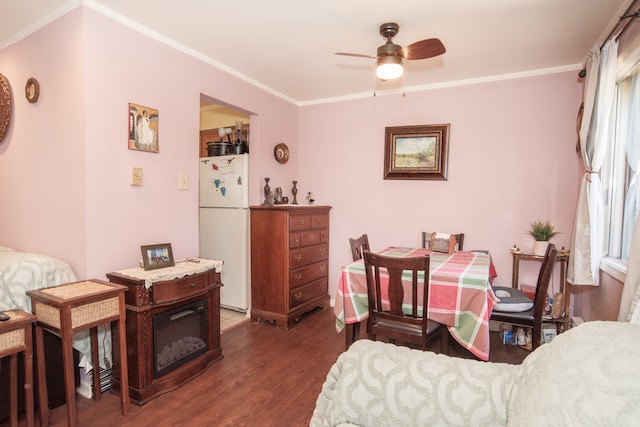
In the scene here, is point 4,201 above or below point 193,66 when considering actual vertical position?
below

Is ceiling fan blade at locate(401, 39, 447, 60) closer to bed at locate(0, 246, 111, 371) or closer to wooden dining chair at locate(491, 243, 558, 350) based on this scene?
wooden dining chair at locate(491, 243, 558, 350)

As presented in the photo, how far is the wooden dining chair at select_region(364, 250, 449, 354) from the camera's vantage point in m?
1.99

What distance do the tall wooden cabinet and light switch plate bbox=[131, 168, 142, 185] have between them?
1.22m

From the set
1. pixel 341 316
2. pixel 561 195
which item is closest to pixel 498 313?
pixel 341 316

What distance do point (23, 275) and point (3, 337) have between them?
21.2 inches

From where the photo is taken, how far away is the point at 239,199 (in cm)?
355

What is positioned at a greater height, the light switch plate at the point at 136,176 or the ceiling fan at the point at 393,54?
the ceiling fan at the point at 393,54

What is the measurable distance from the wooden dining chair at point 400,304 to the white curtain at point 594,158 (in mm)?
1216

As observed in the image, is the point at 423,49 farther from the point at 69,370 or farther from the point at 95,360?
the point at 95,360

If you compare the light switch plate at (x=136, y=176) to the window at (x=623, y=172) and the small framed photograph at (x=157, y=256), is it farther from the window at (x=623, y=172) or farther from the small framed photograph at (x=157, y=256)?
the window at (x=623, y=172)

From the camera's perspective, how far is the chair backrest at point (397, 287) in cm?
197

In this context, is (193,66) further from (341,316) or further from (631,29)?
(631,29)

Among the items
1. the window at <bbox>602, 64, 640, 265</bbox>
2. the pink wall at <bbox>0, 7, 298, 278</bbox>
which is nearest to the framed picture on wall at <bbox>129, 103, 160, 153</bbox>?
the pink wall at <bbox>0, 7, 298, 278</bbox>

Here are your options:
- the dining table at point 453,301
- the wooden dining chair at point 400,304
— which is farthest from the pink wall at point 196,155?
the wooden dining chair at point 400,304
